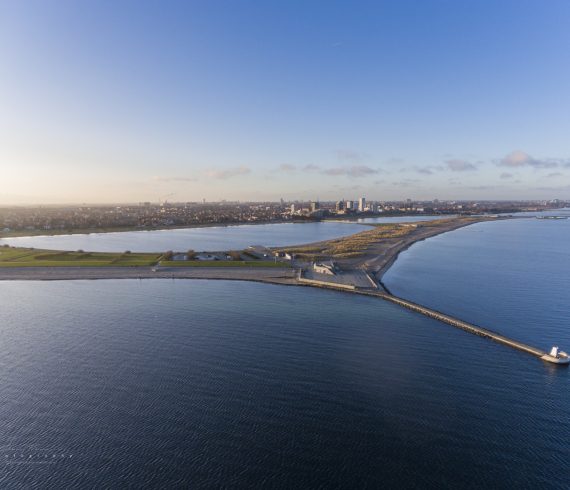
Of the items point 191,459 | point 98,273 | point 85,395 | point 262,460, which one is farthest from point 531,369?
point 98,273

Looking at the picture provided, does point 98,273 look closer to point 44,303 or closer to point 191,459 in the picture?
point 44,303

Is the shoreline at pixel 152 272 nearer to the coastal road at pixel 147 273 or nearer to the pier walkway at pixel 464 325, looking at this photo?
the coastal road at pixel 147 273

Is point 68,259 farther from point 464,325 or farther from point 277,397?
point 464,325

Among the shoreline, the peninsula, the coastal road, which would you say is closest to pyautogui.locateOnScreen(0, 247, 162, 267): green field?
the peninsula

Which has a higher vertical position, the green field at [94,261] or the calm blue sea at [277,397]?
the green field at [94,261]

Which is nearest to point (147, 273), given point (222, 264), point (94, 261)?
point (222, 264)

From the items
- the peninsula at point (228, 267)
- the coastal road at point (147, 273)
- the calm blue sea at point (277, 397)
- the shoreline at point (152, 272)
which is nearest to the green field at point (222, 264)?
the peninsula at point (228, 267)

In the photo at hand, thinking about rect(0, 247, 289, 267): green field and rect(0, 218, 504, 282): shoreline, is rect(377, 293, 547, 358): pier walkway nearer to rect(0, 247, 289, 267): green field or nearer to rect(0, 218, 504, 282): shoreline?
rect(0, 218, 504, 282): shoreline
